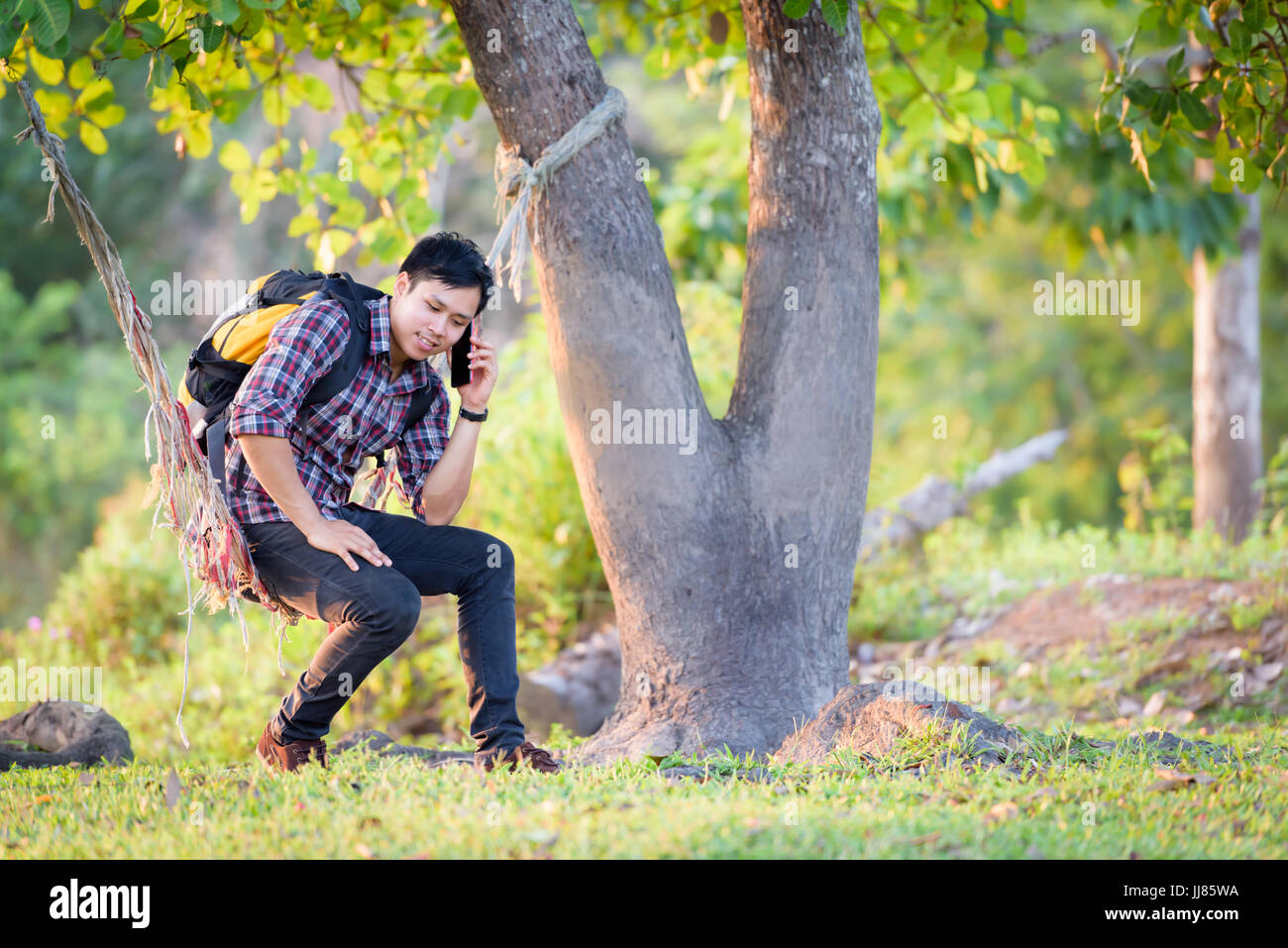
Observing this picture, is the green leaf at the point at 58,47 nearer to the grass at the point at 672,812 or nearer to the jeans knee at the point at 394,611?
the jeans knee at the point at 394,611

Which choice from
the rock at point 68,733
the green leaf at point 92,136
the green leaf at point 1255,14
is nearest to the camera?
the green leaf at point 1255,14

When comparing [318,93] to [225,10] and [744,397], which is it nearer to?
[225,10]

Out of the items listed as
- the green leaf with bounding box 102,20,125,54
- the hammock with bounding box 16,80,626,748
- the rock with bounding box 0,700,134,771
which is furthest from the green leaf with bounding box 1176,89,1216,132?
the rock with bounding box 0,700,134,771

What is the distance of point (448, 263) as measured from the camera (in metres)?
3.33

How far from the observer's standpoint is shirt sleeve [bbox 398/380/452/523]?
3.62 meters

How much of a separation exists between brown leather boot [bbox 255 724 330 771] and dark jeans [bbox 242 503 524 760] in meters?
0.03

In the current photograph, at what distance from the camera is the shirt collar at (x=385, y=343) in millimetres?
3328

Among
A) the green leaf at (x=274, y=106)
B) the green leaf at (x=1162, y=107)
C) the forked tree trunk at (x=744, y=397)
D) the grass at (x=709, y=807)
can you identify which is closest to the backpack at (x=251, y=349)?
the forked tree trunk at (x=744, y=397)

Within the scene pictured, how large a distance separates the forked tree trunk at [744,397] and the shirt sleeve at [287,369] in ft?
2.90

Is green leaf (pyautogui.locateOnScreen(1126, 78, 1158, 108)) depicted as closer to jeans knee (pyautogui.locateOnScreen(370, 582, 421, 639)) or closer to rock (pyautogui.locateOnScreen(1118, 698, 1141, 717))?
rock (pyautogui.locateOnScreen(1118, 698, 1141, 717))
